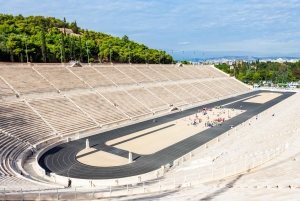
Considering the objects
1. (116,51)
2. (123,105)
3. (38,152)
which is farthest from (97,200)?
(116,51)

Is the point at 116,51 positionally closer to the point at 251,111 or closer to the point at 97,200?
the point at 251,111

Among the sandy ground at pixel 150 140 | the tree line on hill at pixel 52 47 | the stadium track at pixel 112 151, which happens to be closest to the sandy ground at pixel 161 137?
the sandy ground at pixel 150 140

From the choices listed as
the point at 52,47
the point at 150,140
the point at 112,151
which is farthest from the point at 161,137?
the point at 52,47

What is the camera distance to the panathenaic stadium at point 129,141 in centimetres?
1388

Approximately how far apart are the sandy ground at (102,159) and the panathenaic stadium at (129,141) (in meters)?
0.10

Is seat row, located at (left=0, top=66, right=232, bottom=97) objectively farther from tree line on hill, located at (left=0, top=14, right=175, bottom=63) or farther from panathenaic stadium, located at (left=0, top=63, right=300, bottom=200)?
tree line on hill, located at (left=0, top=14, right=175, bottom=63)

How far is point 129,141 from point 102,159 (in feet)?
20.4

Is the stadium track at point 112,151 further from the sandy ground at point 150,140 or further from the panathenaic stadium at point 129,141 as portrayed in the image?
the sandy ground at point 150,140

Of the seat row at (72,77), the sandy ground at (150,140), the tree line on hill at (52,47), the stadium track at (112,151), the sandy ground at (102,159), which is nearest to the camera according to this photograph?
the stadium track at (112,151)

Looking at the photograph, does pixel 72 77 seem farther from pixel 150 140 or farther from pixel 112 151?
pixel 112 151

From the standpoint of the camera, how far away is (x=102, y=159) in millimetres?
25406

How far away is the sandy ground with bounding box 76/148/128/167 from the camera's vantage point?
24422 millimetres

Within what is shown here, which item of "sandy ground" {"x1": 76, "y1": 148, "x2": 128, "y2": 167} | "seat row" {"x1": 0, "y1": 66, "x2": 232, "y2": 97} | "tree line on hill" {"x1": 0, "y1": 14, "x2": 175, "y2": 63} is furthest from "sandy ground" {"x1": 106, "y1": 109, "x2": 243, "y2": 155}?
"tree line on hill" {"x1": 0, "y1": 14, "x2": 175, "y2": 63}

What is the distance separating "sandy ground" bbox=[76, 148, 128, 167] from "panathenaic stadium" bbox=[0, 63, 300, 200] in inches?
4.0
